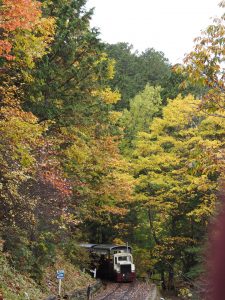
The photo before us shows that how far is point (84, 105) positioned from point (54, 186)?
543 cm

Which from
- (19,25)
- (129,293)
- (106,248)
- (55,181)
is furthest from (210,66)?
(106,248)

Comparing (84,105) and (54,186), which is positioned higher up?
(84,105)

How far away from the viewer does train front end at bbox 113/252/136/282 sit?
3044cm

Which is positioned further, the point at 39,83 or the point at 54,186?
the point at 39,83

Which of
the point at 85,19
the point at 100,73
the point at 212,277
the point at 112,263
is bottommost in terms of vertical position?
the point at 112,263

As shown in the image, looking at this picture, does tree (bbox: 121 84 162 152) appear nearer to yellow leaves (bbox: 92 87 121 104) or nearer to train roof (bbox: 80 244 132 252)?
train roof (bbox: 80 244 132 252)

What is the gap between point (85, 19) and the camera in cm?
2009

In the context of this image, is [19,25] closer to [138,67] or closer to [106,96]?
[106,96]

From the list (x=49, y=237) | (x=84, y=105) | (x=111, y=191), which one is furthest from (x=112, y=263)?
(x=84, y=105)

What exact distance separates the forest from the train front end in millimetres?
1788

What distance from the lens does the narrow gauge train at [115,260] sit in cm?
3045

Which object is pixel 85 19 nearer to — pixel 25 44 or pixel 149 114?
pixel 25 44

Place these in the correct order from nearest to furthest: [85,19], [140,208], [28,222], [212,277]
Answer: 1. [212,277]
2. [28,222]
3. [85,19]
4. [140,208]

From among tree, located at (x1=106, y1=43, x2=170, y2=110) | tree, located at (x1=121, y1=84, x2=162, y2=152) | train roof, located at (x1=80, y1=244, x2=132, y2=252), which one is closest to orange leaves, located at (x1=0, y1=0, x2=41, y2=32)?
train roof, located at (x1=80, y1=244, x2=132, y2=252)
